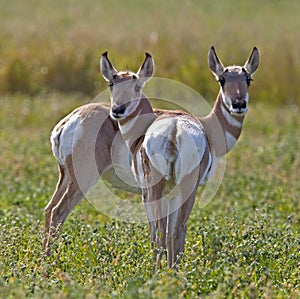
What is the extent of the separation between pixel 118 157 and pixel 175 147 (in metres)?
1.36

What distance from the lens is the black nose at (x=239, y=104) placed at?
7.32 m

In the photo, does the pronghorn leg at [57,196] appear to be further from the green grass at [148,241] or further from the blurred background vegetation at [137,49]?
the blurred background vegetation at [137,49]

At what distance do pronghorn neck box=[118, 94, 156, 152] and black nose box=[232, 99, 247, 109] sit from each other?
78 cm

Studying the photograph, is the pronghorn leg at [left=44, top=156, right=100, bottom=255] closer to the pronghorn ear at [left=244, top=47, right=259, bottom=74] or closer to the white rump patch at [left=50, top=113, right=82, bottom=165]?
the white rump patch at [left=50, top=113, right=82, bottom=165]

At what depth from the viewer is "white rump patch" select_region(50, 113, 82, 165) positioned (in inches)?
305

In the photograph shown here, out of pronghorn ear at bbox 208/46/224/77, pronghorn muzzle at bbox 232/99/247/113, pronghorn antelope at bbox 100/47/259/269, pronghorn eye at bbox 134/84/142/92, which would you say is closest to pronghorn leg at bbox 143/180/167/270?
pronghorn antelope at bbox 100/47/259/269

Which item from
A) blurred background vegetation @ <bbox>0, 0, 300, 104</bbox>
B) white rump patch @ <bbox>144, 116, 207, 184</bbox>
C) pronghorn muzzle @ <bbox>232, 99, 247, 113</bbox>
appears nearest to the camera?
white rump patch @ <bbox>144, 116, 207, 184</bbox>

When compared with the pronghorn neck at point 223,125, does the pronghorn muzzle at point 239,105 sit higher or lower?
higher

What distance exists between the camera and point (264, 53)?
19094 mm

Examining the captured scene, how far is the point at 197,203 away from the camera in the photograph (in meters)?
10.2

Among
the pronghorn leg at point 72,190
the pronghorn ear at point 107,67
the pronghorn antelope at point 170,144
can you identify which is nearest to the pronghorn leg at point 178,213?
the pronghorn antelope at point 170,144

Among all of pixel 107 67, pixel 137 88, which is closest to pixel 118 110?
pixel 137 88

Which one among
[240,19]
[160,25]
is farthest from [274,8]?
[160,25]

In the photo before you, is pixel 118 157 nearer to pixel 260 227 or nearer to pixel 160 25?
pixel 260 227
